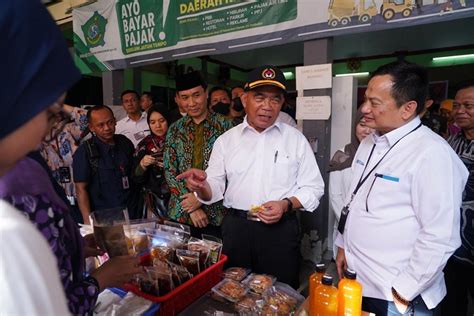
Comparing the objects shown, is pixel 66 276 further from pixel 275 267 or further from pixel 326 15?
pixel 326 15

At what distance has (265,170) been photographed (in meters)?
1.83

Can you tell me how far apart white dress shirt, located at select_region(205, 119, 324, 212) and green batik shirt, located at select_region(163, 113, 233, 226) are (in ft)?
0.74

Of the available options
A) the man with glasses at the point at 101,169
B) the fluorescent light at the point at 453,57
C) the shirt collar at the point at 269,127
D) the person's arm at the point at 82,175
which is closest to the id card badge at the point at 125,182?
the man with glasses at the point at 101,169

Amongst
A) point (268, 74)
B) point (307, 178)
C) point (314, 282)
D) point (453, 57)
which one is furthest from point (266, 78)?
point (453, 57)

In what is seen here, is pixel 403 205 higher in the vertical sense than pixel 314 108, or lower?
lower

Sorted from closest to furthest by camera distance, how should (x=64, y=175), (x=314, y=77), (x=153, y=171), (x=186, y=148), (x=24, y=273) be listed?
(x=24, y=273), (x=186, y=148), (x=153, y=171), (x=314, y=77), (x=64, y=175)

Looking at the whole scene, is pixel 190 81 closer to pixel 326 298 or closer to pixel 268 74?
pixel 268 74

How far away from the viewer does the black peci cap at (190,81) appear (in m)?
2.15

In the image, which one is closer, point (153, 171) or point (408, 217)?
point (408, 217)

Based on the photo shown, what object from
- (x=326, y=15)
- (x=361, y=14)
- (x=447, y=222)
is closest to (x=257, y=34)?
(x=326, y=15)

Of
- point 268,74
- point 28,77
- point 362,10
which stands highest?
point 362,10

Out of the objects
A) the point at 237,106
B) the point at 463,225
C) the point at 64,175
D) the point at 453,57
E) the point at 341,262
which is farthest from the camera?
the point at 453,57

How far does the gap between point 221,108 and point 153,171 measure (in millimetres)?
1280

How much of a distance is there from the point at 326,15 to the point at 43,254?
2733 mm
